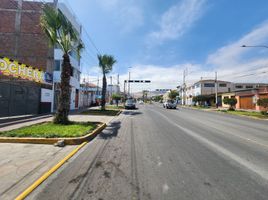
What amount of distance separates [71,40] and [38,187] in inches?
386

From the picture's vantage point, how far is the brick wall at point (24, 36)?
22.6m

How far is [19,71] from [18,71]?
105mm

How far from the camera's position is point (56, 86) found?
21.4 metres

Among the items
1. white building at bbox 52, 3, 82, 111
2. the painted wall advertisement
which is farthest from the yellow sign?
white building at bbox 52, 3, 82, 111

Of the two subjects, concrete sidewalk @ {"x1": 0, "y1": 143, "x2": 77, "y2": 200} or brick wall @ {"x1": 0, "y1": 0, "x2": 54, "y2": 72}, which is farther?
brick wall @ {"x1": 0, "y1": 0, "x2": 54, "y2": 72}

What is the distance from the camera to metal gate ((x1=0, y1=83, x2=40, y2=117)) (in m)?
13.2

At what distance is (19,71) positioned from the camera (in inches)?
593

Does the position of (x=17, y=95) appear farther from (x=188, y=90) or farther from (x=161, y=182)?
(x=188, y=90)

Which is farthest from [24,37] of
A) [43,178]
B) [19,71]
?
[43,178]

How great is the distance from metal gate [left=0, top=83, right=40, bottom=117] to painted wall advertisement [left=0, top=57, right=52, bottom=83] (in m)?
1.07

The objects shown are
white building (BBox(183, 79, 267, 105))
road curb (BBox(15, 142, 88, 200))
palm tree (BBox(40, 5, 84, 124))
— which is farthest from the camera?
white building (BBox(183, 79, 267, 105))

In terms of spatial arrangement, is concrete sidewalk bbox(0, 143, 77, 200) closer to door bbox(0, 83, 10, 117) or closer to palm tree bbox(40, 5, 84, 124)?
palm tree bbox(40, 5, 84, 124)

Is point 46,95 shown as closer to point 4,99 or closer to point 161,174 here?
point 4,99

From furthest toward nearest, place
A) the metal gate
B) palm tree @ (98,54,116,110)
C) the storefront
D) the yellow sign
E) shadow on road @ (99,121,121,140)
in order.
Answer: palm tree @ (98,54,116,110), the yellow sign, the storefront, the metal gate, shadow on road @ (99,121,121,140)
